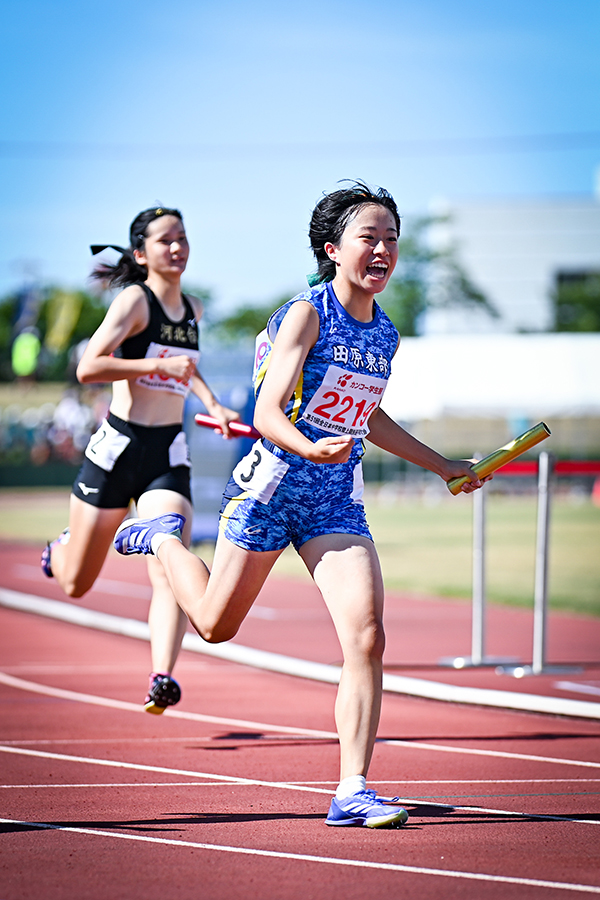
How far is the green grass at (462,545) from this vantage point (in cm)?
1506

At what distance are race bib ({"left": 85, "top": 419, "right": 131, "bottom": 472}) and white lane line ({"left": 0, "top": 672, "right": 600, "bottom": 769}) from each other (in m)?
1.63

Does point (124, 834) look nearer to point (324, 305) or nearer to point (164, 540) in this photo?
point (164, 540)

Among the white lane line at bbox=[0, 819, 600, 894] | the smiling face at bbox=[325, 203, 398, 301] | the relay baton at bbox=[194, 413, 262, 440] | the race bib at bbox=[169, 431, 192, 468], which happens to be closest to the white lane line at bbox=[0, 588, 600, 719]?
the race bib at bbox=[169, 431, 192, 468]

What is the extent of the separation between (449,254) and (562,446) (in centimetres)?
3422

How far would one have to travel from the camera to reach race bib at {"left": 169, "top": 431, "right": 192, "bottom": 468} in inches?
258

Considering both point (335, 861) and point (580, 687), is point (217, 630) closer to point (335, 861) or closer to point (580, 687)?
point (335, 861)

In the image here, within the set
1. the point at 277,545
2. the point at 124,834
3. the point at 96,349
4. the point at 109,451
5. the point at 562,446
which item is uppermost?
the point at 562,446

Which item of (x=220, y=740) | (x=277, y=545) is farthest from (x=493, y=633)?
(x=277, y=545)

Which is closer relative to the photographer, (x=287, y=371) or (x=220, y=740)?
(x=287, y=371)

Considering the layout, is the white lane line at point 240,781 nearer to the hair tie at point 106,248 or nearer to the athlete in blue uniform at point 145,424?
the athlete in blue uniform at point 145,424

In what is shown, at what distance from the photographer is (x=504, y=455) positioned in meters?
4.91

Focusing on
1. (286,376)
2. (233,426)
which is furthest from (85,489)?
(286,376)

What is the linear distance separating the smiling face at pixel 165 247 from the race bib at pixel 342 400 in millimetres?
2145

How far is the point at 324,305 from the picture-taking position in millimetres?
4664
